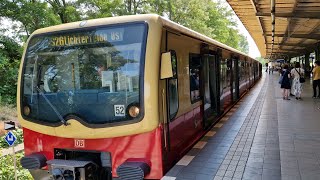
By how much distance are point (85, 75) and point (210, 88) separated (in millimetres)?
4734

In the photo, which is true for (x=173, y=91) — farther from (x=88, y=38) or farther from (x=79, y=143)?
(x=79, y=143)

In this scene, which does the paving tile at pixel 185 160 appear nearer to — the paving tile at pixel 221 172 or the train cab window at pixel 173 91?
the paving tile at pixel 221 172

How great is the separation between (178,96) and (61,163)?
7.22 feet

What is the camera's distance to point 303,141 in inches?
267

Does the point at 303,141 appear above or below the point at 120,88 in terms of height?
below

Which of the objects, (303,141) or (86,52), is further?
(303,141)

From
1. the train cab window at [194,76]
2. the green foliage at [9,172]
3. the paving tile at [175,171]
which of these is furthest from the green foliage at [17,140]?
the paving tile at [175,171]

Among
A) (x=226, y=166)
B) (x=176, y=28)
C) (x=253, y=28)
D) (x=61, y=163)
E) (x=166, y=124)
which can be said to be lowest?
(x=226, y=166)

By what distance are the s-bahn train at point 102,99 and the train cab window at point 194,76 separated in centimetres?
102

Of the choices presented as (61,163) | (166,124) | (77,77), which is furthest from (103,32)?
(61,163)

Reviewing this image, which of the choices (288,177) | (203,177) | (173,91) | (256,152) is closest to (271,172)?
(288,177)

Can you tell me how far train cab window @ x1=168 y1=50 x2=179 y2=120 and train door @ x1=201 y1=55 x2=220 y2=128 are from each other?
210cm

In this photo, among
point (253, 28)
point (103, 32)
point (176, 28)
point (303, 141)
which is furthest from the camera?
point (253, 28)

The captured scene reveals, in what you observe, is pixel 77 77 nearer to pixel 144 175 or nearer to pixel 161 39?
pixel 161 39
